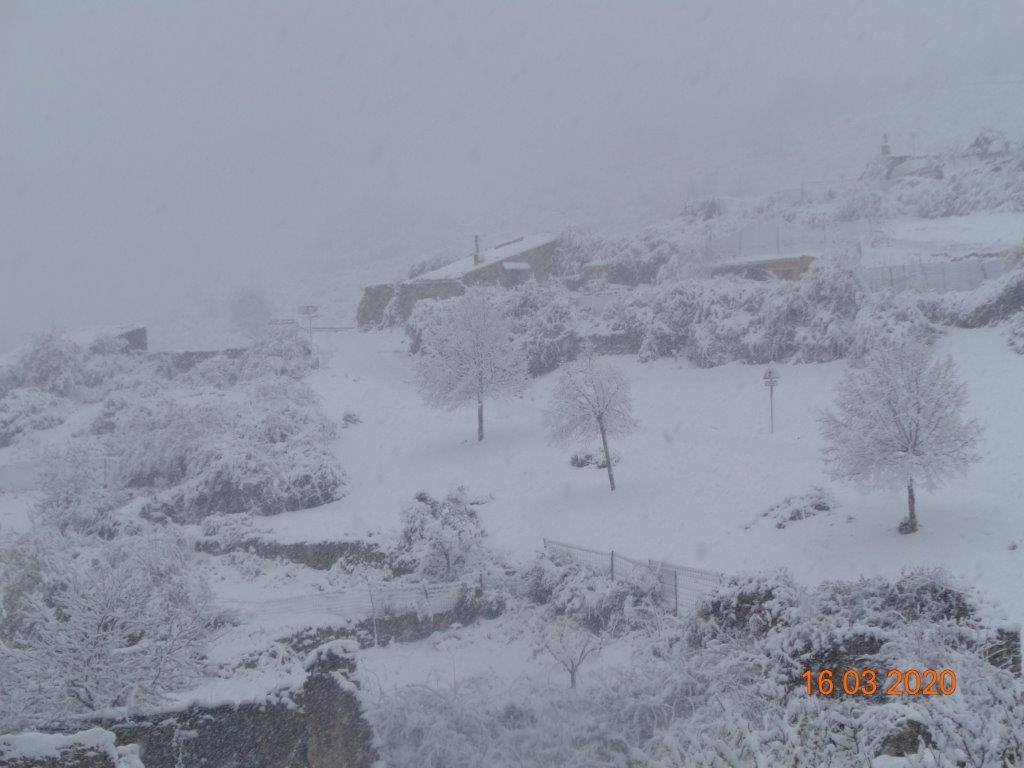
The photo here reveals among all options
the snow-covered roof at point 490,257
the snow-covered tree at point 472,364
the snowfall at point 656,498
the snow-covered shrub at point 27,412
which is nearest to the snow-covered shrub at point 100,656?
the snowfall at point 656,498

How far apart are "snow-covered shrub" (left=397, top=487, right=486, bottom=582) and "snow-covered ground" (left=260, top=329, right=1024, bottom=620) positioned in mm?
1145

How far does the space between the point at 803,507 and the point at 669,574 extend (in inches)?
160

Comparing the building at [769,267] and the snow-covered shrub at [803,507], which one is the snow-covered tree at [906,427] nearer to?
the snow-covered shrub at [803,507]

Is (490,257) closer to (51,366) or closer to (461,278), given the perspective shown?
(461,278)

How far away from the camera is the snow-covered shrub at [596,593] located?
1450 cm

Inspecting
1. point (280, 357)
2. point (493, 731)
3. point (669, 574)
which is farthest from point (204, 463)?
point (493, 731)

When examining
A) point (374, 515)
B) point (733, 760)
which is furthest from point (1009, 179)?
point (733, 760)

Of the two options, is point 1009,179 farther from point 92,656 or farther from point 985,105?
point 92,656

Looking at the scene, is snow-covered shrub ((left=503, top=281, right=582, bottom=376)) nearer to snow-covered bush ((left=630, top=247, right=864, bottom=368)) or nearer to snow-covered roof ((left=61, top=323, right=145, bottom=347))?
snow-covered bush ((left=630, top=247, right=864, bottom=368))

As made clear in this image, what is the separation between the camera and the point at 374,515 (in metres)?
20.9

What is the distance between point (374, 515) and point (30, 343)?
27.5m

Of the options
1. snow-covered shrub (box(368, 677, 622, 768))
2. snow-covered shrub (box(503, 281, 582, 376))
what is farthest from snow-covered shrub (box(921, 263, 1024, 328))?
snow-covered shrub (box(368, 677, 622, 768))

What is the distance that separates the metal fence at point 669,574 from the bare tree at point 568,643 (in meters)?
1.40

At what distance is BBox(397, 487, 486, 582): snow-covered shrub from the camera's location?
17.0m
